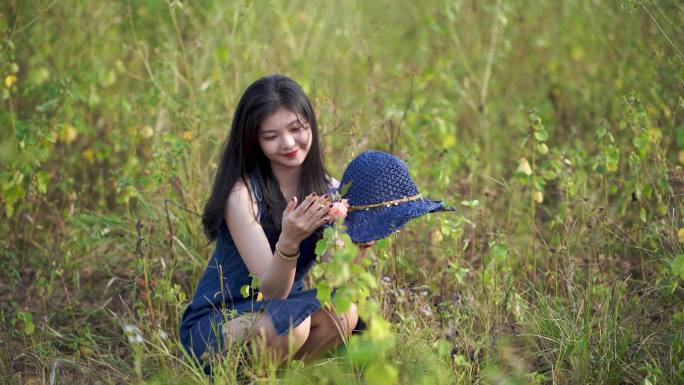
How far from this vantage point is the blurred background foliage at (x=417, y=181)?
246cm

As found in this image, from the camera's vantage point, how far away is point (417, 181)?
3.54 metres

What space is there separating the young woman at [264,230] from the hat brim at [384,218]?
22 centimetres

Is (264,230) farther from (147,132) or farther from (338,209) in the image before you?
(147,132)

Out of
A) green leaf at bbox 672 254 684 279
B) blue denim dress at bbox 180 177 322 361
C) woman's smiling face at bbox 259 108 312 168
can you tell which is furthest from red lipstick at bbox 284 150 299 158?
green leaf at bbox 672 254 684 279

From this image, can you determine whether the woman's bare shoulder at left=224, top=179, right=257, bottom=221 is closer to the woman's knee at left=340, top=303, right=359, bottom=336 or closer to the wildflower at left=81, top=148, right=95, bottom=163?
the woman's knee at left=340, top=303, right=359, bottom=336

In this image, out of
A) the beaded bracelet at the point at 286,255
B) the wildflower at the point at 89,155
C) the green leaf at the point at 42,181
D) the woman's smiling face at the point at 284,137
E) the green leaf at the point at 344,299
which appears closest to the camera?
the green leaf at the point at 344,299

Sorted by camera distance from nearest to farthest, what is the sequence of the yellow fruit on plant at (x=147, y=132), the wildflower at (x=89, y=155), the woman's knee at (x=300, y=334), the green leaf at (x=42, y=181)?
the woman's knee at (x=300, y=334) → the green leaf at (x=42, y=181) → the yellow fruit on plant at (x=147, y=132) → the wildflower at (x=89, y=155)

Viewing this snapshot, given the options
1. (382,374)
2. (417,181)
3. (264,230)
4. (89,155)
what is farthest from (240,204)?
(89,155)

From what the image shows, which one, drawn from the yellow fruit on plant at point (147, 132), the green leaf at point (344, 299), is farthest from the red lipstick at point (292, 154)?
the yellow fruit on plant at point (147, 132)

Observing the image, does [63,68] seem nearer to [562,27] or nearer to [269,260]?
[269,260]

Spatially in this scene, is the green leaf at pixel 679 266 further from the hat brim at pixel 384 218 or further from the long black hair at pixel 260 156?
the long black hair at pixel 260 156

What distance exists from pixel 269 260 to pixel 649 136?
4.56 feet

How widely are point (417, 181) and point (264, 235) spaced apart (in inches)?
48.8

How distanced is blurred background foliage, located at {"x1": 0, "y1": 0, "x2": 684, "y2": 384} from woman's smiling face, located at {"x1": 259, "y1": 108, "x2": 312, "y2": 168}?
452 millimetres
